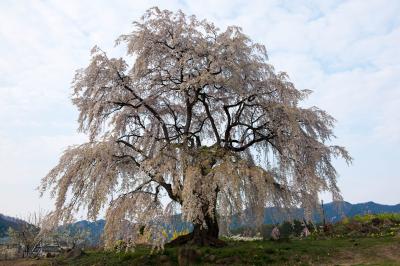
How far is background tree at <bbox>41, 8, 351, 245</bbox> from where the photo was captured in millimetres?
16234

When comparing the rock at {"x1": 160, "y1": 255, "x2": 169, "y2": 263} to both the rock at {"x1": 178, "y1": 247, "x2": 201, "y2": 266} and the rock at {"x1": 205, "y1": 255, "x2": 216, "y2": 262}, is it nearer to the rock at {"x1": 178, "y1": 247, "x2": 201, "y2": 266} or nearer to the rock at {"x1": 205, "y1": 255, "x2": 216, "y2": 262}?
the rock at {"x1": 178, "y1": 247, "x2": 201, "y2": 266}

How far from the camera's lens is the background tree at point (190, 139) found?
1623 cm

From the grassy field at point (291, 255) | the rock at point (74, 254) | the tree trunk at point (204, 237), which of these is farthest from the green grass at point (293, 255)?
the rock at point (74, 254)

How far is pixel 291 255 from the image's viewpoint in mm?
16266

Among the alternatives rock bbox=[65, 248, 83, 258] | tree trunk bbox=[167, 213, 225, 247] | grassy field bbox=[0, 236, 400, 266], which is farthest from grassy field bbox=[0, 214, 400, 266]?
tree trunk bbox=[167, 213, 225, 247]

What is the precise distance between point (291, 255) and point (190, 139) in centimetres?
774

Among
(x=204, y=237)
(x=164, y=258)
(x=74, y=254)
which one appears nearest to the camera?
(x=164, y=258)

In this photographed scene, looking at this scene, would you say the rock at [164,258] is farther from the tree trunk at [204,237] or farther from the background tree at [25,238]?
the background tree at [25,238]

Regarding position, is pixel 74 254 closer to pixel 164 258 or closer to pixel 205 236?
pixel 164 258

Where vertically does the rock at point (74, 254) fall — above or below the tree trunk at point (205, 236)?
below

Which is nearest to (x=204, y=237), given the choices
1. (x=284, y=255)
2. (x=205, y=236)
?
(x=205, y=236)

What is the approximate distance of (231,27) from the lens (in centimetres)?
2005

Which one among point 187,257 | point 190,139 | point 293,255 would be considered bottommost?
point 293,255

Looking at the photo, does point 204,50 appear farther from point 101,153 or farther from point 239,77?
point 101,153
